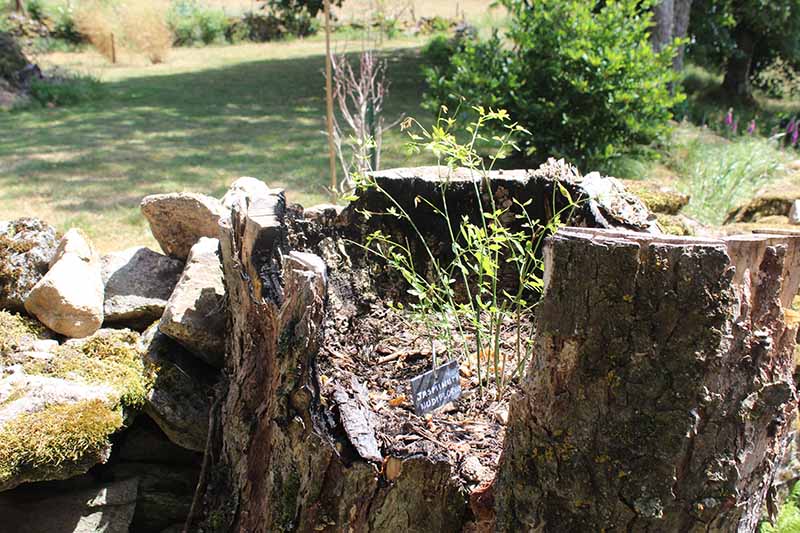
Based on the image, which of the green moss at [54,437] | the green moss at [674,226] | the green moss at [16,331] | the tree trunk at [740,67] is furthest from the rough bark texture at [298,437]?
the tree trunk at [740,67]

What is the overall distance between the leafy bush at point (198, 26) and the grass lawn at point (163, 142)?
462 centimetres

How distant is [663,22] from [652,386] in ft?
25.9

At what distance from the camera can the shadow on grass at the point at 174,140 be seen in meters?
6.58

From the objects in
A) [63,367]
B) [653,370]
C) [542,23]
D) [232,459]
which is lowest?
[232,459]

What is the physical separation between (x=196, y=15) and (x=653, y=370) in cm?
1976

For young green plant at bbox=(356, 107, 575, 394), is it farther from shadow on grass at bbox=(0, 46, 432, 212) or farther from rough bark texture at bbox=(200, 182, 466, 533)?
shadow on grass at bbox=(0, 46, 432, 212)

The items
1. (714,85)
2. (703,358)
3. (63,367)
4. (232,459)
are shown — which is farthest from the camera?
(714,85)

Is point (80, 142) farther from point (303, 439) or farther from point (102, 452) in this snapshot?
point (303, 439)

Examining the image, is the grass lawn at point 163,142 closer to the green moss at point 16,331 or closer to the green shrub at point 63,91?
the green shrub at point 63,91

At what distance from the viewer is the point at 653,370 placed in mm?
1716

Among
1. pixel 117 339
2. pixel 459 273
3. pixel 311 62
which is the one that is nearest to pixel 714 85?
pixel 311 62

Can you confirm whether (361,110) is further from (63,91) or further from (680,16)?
(63,91)

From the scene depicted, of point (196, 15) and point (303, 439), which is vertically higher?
point (196, 15)

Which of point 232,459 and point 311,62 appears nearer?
point 232,459
